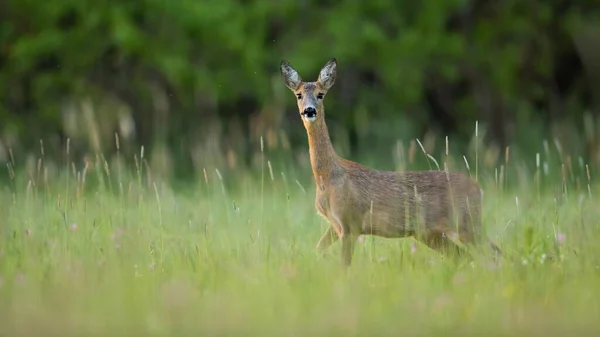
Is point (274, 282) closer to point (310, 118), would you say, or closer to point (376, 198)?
point (310, 118)

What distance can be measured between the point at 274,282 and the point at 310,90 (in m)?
1.74

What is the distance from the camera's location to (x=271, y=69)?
1623 cm

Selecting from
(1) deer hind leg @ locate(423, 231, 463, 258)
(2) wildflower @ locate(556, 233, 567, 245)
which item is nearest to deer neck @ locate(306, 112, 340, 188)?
(1) deer hind leg @ locate(423, 231, 463, 258)

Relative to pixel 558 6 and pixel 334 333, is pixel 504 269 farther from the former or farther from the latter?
pixel 558 6

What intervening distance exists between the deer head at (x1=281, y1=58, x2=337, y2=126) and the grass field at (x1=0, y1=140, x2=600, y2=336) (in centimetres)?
82

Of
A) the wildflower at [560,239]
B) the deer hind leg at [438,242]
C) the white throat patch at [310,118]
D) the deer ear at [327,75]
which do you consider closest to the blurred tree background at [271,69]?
the deer ear at [327,75]

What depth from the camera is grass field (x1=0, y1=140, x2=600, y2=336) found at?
5363mm

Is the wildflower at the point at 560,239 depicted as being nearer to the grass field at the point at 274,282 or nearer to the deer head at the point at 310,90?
the grass field at the point at 274,282

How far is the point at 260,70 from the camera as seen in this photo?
51.1ft

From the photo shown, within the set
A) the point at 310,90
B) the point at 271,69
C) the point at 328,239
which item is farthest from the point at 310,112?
the point at 271,69

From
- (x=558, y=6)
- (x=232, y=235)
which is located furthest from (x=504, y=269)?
(x=558, y=6)

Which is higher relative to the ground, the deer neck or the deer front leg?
the deer neck

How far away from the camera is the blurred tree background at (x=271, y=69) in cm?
1534

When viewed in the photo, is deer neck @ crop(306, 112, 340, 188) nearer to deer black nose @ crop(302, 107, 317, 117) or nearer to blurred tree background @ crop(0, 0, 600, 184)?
deer black nose @ crop(302, 107, 317, 117)
